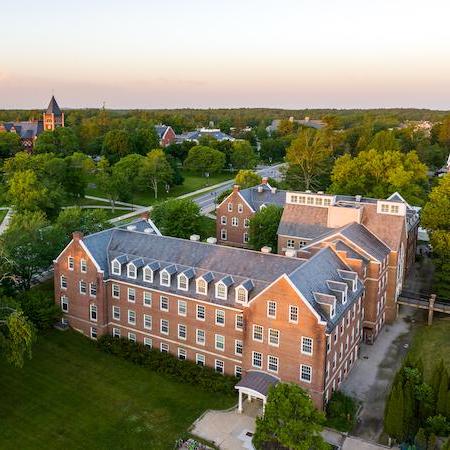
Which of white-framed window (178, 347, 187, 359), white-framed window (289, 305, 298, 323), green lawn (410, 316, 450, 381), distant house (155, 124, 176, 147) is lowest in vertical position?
green lawn (410, 316, 450, 381)

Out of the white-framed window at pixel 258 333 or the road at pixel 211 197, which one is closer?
the white-framed window at pixel 258 333

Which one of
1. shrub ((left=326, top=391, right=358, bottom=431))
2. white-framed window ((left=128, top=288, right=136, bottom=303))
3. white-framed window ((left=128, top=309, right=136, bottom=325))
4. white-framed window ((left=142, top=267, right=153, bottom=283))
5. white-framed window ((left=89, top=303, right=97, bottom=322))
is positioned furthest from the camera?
white-framed window ((left=89, top=303, right=97, bottom=322))

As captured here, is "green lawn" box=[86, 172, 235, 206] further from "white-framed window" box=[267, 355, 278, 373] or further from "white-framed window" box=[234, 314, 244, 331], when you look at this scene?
"white-framed window" box=[267, 355, 278, 373]

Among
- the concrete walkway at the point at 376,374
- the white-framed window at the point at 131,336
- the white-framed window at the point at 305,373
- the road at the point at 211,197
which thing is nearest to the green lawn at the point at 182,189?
the road at the point at 211,197

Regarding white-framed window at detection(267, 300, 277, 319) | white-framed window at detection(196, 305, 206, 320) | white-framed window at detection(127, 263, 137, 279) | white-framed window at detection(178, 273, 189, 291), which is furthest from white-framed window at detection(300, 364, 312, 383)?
white-framed window at detection(127, 263, 137, 279)

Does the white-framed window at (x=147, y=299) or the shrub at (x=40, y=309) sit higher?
the white-framed window at (x=147, y=299)

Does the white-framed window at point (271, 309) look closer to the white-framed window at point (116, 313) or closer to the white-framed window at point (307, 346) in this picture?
the white-framed window at point (307, 346)
